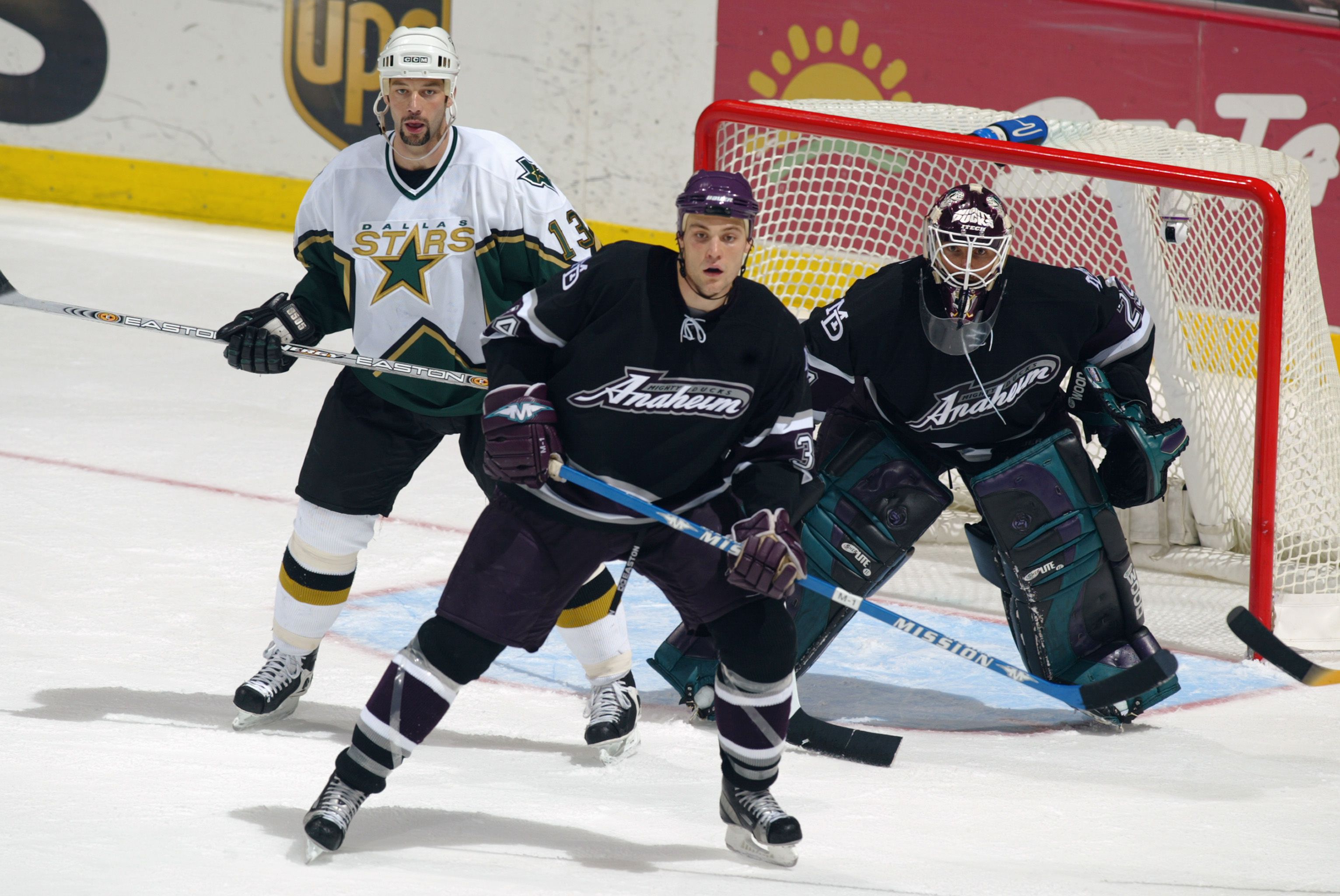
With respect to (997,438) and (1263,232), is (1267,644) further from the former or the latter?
(1263,232)

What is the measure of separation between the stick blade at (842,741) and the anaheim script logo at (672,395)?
85 centimetres

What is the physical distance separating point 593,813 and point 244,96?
576 cm

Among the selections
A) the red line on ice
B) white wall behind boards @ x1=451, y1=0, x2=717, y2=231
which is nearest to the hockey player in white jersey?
the red line on ice

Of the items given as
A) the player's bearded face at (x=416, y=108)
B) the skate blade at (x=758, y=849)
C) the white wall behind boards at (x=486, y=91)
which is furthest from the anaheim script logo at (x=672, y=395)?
the white wall behind boards at (x=486, y=91)

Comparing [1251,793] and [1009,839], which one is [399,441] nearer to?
[1009,839]

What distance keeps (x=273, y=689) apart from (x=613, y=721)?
0.65 m

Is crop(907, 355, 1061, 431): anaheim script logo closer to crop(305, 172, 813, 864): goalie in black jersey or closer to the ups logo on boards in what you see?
crop(305, 172, 813, 864): goalie in black jersey

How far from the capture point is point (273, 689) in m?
3.07

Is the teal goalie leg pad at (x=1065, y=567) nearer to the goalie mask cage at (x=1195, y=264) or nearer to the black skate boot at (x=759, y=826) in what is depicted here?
the goalie mask cage at (x=1195, y=264)

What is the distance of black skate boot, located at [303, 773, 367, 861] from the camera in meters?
2.35

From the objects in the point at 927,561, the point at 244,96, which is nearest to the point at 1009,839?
the point at 927,561

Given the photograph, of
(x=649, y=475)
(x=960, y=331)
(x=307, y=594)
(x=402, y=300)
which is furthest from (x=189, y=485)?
(x=649, y=475)

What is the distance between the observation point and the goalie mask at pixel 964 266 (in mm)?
3150

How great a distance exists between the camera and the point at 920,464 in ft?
11.2
